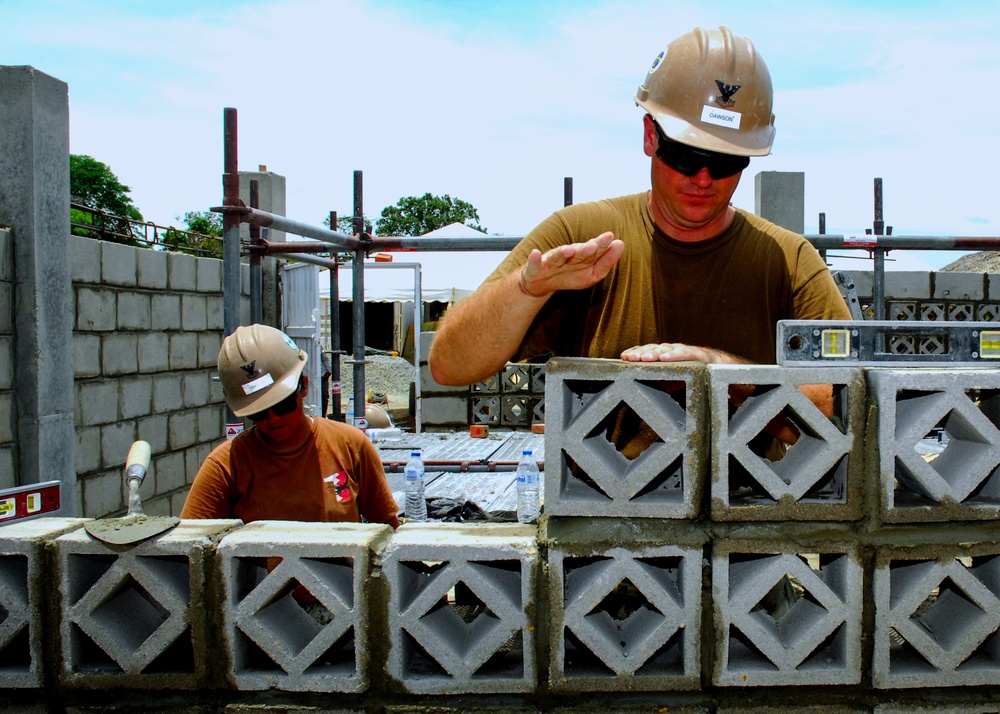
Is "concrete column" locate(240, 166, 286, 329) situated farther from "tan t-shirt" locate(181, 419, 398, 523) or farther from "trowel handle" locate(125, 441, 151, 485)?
"trowel handle" locate(125, 441, 151, 485)

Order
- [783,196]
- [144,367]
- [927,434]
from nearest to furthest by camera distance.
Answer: [927,434] → [144,367] → [783,196]

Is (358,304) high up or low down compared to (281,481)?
up

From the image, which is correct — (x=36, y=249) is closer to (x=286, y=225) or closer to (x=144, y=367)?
(x=286, y=225)

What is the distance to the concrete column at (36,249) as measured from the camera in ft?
15.4

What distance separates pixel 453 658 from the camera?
187cm

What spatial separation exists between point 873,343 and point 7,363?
4.79 metres

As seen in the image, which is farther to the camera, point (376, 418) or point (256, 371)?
point (376, 418)

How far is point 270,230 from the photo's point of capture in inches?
481

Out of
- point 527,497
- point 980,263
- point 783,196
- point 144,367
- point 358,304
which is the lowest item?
point 527,497

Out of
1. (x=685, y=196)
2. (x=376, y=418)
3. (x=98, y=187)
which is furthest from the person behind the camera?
(x=98, y=187)

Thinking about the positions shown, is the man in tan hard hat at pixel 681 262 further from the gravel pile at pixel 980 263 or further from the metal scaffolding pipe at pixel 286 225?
the gravel pile at pixel 980 263

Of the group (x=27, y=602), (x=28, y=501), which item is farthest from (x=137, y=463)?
(x=27, y=602)

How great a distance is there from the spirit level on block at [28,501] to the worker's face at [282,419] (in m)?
1.05

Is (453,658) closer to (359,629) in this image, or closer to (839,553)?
(359,629)
